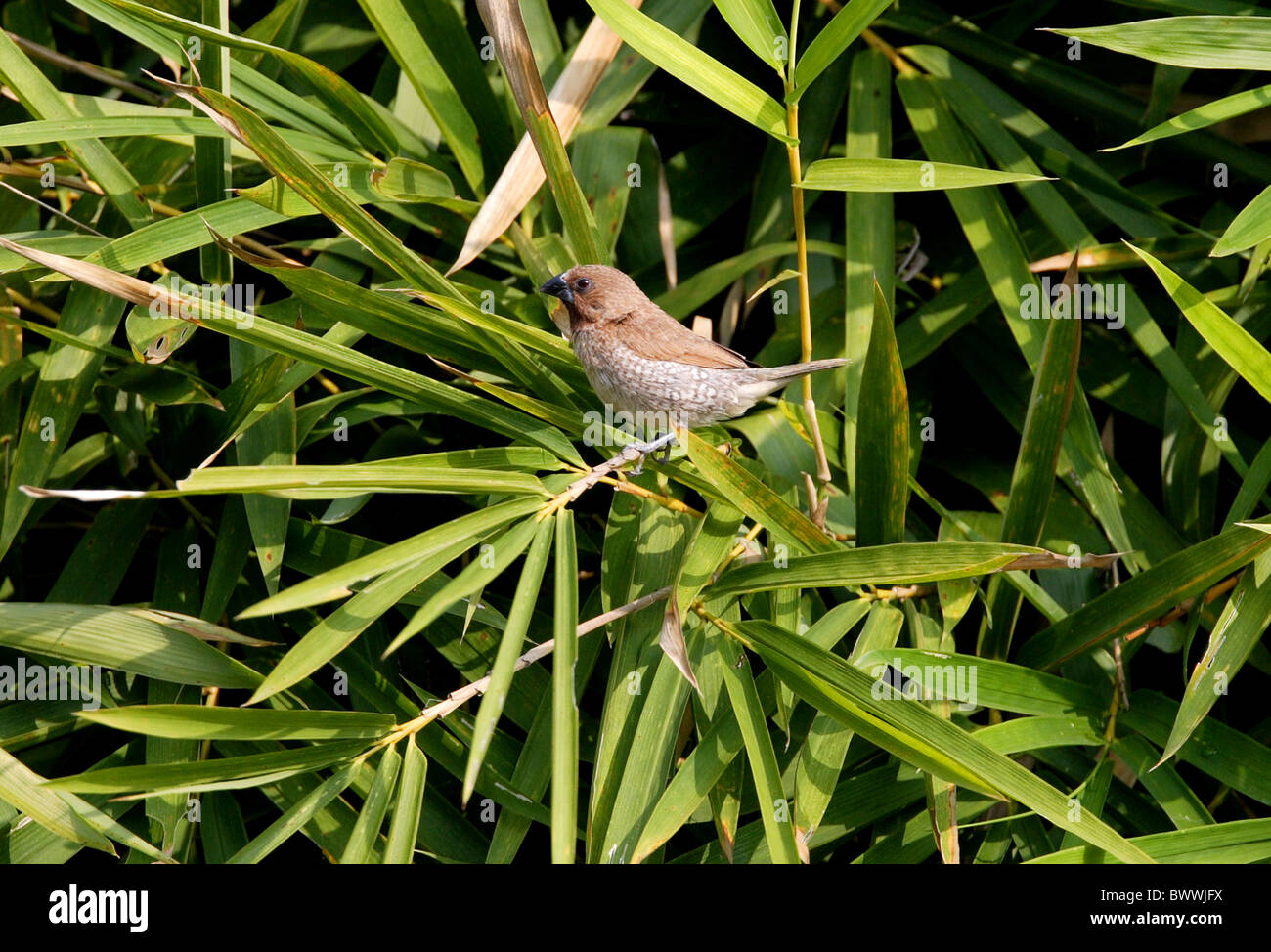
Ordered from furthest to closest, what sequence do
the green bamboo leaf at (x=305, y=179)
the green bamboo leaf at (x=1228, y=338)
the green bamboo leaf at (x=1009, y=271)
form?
the green bamboo leaf at (x=1009, y=271) < the green bamboo leaf at (x=1228, y=338) < the green bamboo leaf at (x=305, y=179)

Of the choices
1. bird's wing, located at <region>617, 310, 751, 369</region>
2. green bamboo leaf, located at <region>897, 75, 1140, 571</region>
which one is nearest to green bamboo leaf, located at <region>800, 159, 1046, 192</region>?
bird's wing, located at <region>617, 310, 751, 369</region>

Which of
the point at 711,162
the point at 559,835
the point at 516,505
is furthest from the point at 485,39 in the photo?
the point at 559,835

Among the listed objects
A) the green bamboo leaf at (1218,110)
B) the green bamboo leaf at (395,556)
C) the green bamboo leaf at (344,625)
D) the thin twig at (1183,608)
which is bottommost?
the thin twig at (1183,608)

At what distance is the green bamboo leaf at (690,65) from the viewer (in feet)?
6.39

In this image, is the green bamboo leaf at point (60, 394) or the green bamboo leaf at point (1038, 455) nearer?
the green bamboo leaf at point (1038, 455)

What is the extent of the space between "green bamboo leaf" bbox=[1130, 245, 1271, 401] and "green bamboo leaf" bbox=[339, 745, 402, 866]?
5.40 feet

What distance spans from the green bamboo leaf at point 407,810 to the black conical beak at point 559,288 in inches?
39.7

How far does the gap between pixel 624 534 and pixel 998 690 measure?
817 millimetres

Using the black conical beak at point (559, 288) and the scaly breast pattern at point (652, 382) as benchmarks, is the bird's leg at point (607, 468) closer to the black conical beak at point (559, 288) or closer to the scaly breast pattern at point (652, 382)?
the scaly breast pattern at point (652, 382)

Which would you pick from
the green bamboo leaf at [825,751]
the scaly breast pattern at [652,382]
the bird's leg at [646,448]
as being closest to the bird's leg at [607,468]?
the bird's leg at [646,448]

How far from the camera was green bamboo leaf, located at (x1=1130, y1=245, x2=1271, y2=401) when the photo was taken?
6.61 ft

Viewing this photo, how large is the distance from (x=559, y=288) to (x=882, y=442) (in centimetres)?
77

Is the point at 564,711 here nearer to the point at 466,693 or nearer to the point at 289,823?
the point at 466,693

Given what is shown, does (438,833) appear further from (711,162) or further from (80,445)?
(711,162)
